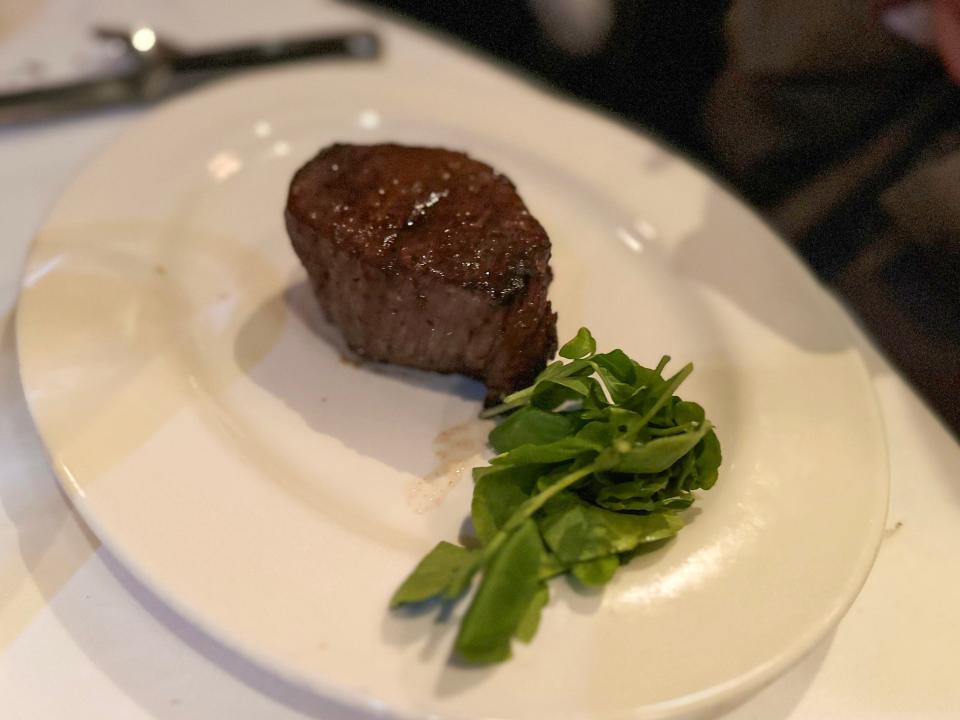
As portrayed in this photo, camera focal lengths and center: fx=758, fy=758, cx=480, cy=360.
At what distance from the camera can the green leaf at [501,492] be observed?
1.57 m

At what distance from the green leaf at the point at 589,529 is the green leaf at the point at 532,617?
0.08 metres

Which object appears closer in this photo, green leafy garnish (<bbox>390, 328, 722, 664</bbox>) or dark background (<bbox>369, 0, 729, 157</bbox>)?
green leafy garnish (<bbox>390, 328, 722, 664</bbox>)

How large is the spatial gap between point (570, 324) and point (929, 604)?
108 cm

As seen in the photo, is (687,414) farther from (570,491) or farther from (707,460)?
(570,491)

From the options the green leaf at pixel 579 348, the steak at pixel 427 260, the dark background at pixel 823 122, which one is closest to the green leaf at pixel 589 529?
the green leaf at pixel 579 348

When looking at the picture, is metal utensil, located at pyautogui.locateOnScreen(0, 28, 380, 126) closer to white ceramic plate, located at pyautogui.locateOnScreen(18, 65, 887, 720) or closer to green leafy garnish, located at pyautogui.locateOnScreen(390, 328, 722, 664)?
white ceramic plate, located at pyautogui.locateOnScreen(18, 65, 887, 720)

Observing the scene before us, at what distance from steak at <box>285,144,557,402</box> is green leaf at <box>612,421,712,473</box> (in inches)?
17.1

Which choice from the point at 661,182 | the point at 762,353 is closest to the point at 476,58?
the point at 661,182

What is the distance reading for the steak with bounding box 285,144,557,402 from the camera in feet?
5.83

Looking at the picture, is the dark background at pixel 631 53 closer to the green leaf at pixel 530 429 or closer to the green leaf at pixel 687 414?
the green leaf at pixel 687 414

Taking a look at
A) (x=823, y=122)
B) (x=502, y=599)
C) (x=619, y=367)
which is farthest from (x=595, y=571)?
(x=823, y=122)

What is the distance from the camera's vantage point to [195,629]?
1.49 metres

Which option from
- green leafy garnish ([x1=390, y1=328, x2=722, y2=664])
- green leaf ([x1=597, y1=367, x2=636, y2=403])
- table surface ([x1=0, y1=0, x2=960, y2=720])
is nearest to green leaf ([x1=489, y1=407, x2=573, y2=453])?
green leafy garnish ([x1=390, y1=328, x2=722, y2=664])

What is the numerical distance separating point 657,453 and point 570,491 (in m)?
0.19
